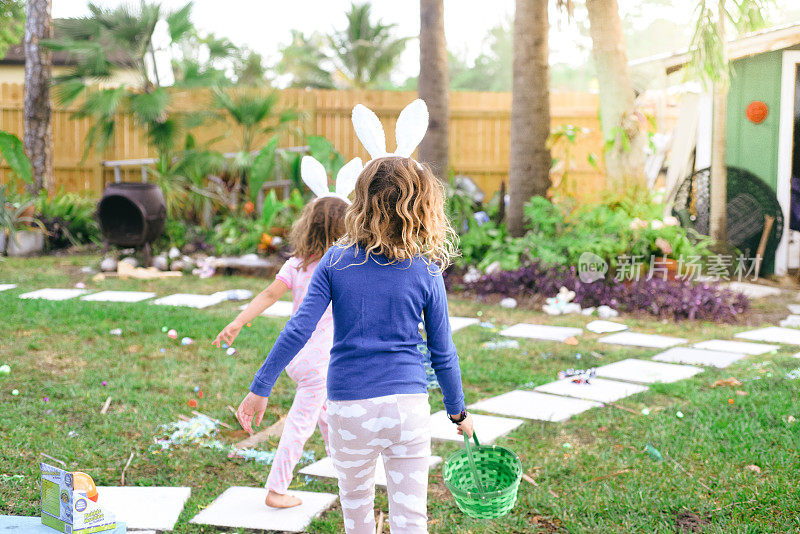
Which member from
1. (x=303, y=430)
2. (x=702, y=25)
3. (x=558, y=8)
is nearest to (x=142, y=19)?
(x=558, y=8)

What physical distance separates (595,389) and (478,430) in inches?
38.5

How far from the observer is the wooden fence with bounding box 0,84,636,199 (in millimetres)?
11914

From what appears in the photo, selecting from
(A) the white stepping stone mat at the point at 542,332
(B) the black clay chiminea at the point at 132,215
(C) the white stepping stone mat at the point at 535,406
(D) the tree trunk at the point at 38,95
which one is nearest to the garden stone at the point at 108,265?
Answer: (B) the black clay chiminea at the point at 132,215

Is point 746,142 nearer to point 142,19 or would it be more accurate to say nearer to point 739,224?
point 739,224

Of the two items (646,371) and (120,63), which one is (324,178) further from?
(120,63)

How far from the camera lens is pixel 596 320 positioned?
20.4 feet

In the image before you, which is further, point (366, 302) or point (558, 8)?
point (558, 8)

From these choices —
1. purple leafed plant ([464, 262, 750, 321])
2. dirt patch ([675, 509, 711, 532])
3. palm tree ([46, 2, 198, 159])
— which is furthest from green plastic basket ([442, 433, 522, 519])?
palm tree ([46, 2, 198, 159])

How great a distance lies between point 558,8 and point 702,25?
1273 mm

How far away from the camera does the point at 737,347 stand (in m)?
5.23

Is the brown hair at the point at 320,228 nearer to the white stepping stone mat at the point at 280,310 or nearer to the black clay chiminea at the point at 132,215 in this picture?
the white stepping stone mat at the point at 280,310

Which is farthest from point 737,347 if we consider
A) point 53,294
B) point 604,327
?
point 53,294

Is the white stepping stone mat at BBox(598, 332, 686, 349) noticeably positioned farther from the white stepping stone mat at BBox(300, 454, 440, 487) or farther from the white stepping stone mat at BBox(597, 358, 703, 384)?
the white stepping stone mat at BBox(300, 454, 440, 487)

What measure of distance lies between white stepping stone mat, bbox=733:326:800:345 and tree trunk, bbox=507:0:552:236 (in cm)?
258
